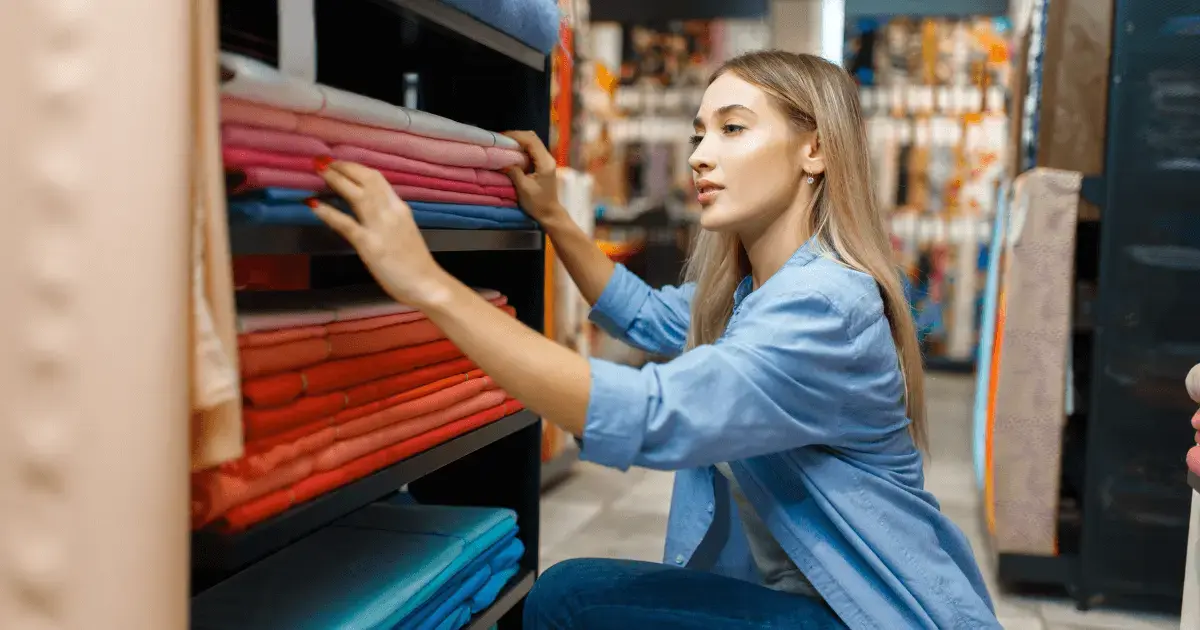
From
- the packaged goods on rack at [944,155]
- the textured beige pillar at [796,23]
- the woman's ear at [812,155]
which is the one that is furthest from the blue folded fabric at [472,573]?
the textured beige pillar at [796,23]

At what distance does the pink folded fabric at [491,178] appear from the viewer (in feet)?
5.19

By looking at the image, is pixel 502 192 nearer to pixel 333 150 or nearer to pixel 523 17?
pixel 523 17

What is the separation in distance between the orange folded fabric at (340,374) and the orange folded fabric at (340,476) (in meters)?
0.10

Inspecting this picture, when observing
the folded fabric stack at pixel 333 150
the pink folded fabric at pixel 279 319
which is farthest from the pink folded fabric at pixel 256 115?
the pink folded fabric at pixel 279 319

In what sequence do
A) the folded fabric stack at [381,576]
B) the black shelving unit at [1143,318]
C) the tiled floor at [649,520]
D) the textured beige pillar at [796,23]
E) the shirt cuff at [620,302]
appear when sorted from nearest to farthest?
the folded fabric stack at [381,576] → the shirt cuff at [620,302] → the black shelving unit at [1143,318] → the tiled floor at [649,520] → the textured beige pillar at [796,23]

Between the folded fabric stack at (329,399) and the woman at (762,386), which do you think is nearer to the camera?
the folded fabric stack at (329,399)

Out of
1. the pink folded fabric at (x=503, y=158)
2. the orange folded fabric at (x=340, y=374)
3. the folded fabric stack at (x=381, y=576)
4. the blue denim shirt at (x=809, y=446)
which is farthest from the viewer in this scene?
the pink folded fabric at (x=503, y=158)

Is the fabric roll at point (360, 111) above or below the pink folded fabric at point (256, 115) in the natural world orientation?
above

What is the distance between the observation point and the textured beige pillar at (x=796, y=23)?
8578 millimetres

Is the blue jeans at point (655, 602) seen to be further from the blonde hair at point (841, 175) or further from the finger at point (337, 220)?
the finger at point (337, 220)

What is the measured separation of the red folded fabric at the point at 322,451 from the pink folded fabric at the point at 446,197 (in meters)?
0.28

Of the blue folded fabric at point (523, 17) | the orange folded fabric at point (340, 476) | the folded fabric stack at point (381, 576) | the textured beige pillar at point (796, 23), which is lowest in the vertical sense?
the folded fabric stack at point (381, 576)

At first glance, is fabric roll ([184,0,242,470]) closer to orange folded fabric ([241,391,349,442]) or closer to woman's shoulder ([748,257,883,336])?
orange folded fabric ([241,391,349,442])

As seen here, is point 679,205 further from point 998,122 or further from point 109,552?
point 109,552
